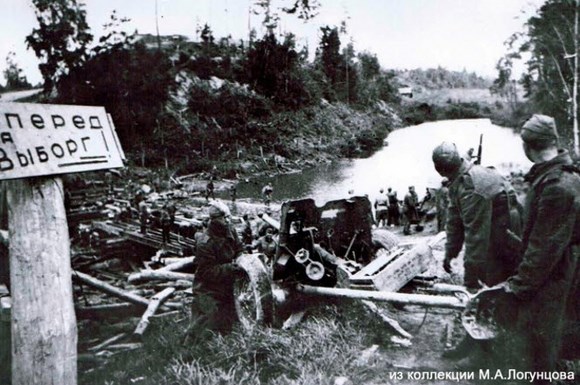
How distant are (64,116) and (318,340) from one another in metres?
2.53

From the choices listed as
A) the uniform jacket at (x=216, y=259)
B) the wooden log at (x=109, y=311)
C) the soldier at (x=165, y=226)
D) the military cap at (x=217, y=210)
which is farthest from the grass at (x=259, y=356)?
the soldier at (x=165, y=226)

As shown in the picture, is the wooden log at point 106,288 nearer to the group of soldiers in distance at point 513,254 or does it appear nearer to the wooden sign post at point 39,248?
the group of soldiers in distance at point 513,254

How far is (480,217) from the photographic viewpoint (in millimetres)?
3379

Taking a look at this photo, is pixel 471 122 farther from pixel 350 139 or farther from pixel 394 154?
pixel 350 139

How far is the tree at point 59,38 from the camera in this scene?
15.8 ft

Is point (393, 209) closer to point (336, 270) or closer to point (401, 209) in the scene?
point (401, 209)

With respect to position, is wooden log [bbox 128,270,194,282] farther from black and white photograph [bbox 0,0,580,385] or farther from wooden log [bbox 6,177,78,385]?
wooden log [bbox 6,177,78,385]

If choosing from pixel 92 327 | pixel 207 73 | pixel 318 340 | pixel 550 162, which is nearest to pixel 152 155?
pixel 207 73

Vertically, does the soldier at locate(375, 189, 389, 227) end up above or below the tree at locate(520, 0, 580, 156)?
below

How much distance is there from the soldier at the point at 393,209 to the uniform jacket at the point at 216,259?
954 centimetres

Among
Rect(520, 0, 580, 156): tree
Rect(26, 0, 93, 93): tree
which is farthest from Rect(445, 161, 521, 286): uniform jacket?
Rect(520, 0, 580, 156): tree

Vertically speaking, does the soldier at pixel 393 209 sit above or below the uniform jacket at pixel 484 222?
below

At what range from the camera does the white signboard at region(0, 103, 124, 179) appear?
231cm

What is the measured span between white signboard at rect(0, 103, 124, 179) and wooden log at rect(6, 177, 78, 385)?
0.39ft
